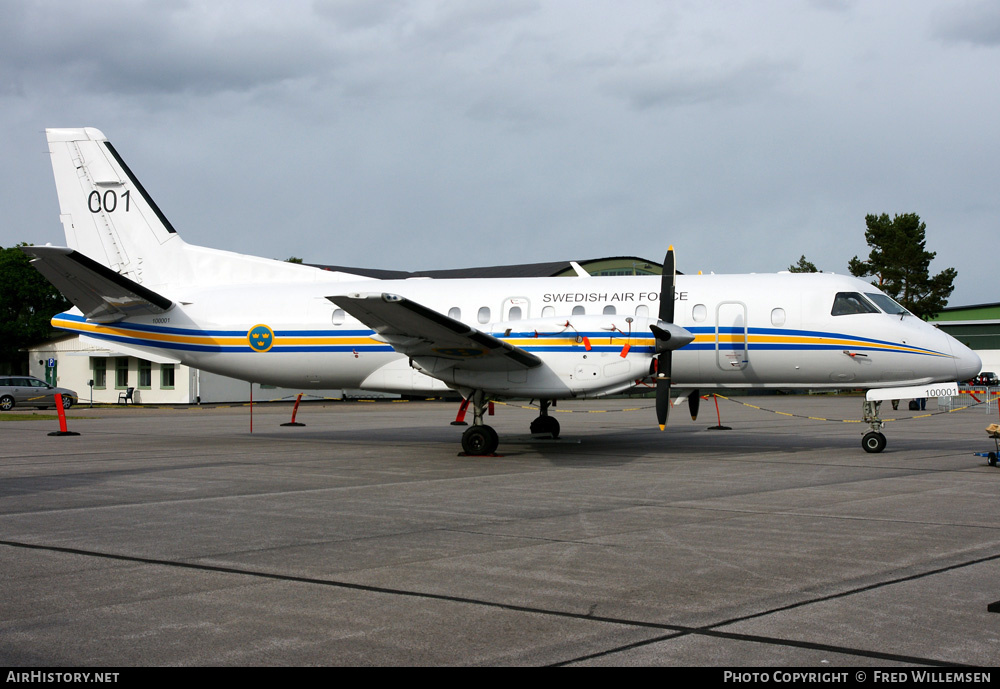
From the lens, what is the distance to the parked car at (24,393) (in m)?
41.1

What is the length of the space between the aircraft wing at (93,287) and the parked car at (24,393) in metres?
26.1

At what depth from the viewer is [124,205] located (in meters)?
19.1

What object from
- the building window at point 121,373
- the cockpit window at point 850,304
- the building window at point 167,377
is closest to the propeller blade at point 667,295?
the cockpit window at point 850,304

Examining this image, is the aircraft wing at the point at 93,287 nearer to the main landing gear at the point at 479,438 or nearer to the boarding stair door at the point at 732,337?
the main landing gear at the point at 479,438

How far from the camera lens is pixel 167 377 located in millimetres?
50125

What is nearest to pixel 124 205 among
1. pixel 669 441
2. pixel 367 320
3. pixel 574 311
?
pixel 367 320

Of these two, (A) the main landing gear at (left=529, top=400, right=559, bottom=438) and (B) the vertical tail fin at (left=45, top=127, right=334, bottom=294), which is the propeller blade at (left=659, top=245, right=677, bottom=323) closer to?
(A) the main landing gear at (left=529, top=400, right=559, bottom=438)

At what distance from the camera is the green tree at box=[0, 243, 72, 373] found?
64.5 meters

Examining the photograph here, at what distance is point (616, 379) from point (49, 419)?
24.1 meters

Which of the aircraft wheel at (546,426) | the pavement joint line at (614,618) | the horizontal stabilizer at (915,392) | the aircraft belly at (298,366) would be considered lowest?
the pavement joint line at (614,618)

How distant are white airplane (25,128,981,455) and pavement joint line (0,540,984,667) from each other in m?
6.56

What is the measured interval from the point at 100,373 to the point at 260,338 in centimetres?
4008

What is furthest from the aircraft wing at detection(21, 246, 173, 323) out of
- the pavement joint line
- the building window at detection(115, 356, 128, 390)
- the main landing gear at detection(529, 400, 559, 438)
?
the building window at detection(115, 356, 128, 390)
